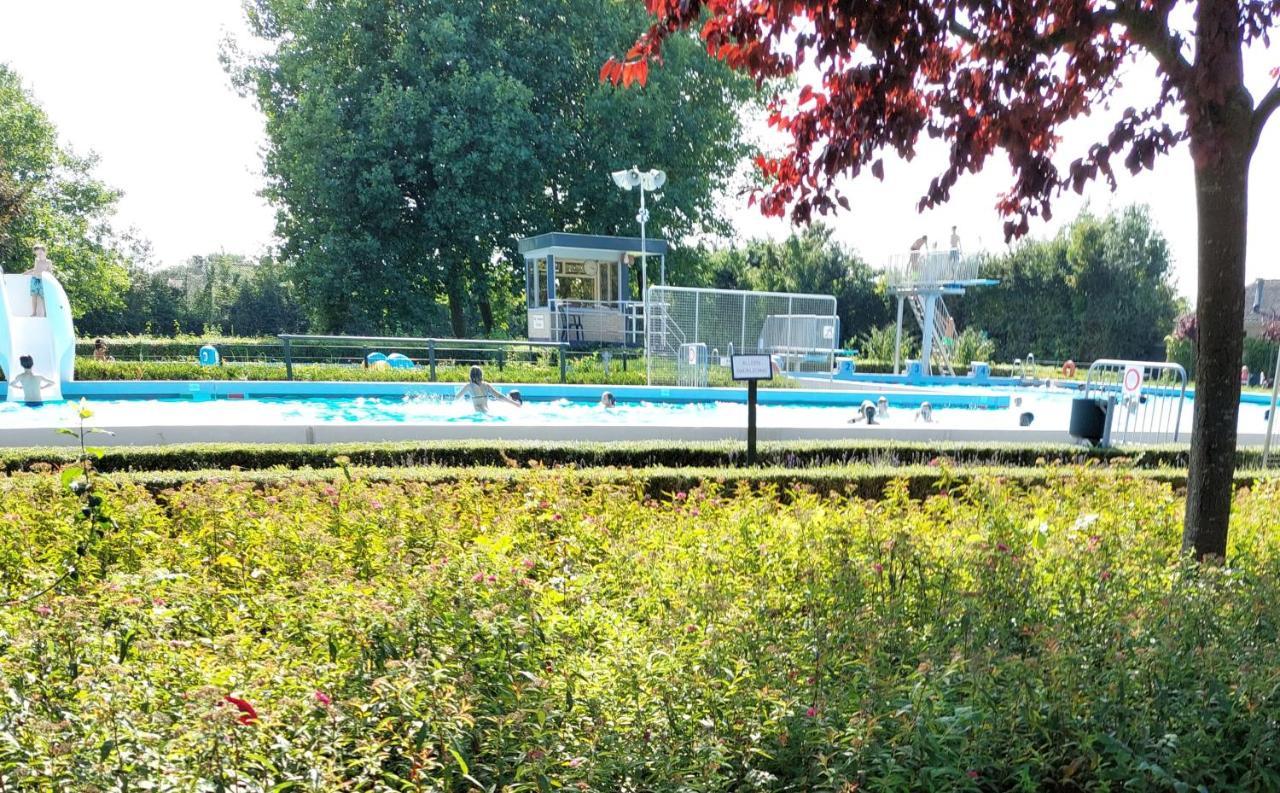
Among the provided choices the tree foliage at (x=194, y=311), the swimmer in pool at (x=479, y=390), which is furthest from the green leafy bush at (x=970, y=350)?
the tree foliage at (x=194, y=311)

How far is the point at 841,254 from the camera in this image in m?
31.0

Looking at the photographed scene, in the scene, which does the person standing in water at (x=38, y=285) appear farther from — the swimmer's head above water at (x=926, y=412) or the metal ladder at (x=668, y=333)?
the swimmer's head above water at (x=926, y=412)

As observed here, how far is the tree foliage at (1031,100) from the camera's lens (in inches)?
126

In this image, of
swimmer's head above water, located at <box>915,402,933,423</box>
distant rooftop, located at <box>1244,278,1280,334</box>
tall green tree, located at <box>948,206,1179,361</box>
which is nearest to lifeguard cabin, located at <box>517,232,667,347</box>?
swimmer's head above water, located at <box>915,402,933,423</box>

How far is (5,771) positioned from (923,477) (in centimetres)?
582

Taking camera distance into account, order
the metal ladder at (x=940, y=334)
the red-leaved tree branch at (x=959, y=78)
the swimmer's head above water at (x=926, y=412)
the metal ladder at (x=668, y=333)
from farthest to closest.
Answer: the metal ladder at (x=940, y=334) → the metal ladder at (x=668, y=333) → the swimmer's head above water at (x=926, y=412) → the red-leaved tree branch at (x=959, y=78)

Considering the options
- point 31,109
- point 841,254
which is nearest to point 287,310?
point 31,109

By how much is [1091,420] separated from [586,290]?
15155mm

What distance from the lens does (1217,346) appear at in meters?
3.54

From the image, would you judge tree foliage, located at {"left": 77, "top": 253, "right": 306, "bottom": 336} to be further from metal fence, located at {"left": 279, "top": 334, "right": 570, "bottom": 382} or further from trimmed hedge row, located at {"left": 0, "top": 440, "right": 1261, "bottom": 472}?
trimmed hedge row, located at {"left": 0, "top": 440, "right": 1261, "bottom": 472}

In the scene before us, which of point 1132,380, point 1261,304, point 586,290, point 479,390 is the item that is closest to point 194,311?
point 586,290

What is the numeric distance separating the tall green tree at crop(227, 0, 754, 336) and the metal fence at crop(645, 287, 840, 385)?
6790mm

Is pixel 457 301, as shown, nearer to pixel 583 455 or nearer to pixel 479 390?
pixel 479 390

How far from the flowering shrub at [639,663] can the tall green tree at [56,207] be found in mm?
30075
